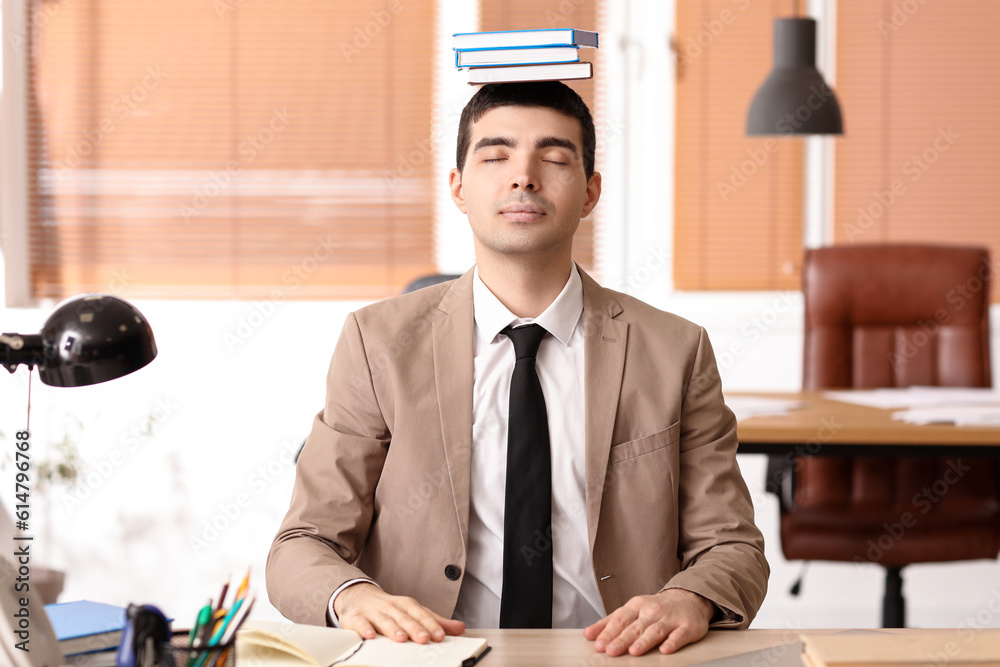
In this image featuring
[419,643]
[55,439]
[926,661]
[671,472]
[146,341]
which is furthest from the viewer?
[55,439]

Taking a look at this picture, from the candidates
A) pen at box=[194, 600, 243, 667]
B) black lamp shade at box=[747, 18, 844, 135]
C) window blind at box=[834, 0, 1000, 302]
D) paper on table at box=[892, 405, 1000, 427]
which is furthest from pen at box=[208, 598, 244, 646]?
window blind at box=[834, 0, 1000, 302]

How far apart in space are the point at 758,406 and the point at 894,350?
2.07 feet

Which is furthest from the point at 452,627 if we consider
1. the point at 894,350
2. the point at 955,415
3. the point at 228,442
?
the point at 228,442

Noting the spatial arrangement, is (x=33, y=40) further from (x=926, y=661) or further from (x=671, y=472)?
(x=926, y=661)

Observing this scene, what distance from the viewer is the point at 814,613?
3385 mm

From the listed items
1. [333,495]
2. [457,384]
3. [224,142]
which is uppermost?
[224,142]

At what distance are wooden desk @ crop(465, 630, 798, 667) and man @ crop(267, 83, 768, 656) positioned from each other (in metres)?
0.18

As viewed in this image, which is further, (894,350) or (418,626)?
(894,350)

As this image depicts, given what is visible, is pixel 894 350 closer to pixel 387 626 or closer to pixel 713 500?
pixel 713 500

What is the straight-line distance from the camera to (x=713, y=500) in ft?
4.47

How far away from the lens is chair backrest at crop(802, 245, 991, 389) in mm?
2818

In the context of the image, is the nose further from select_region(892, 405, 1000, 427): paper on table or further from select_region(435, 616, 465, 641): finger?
select_region(892, 405, 1000, 427): paper on table

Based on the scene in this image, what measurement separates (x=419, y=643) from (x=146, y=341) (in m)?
0.46

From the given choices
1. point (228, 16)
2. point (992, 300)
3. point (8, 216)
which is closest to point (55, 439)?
point (8, 216)
